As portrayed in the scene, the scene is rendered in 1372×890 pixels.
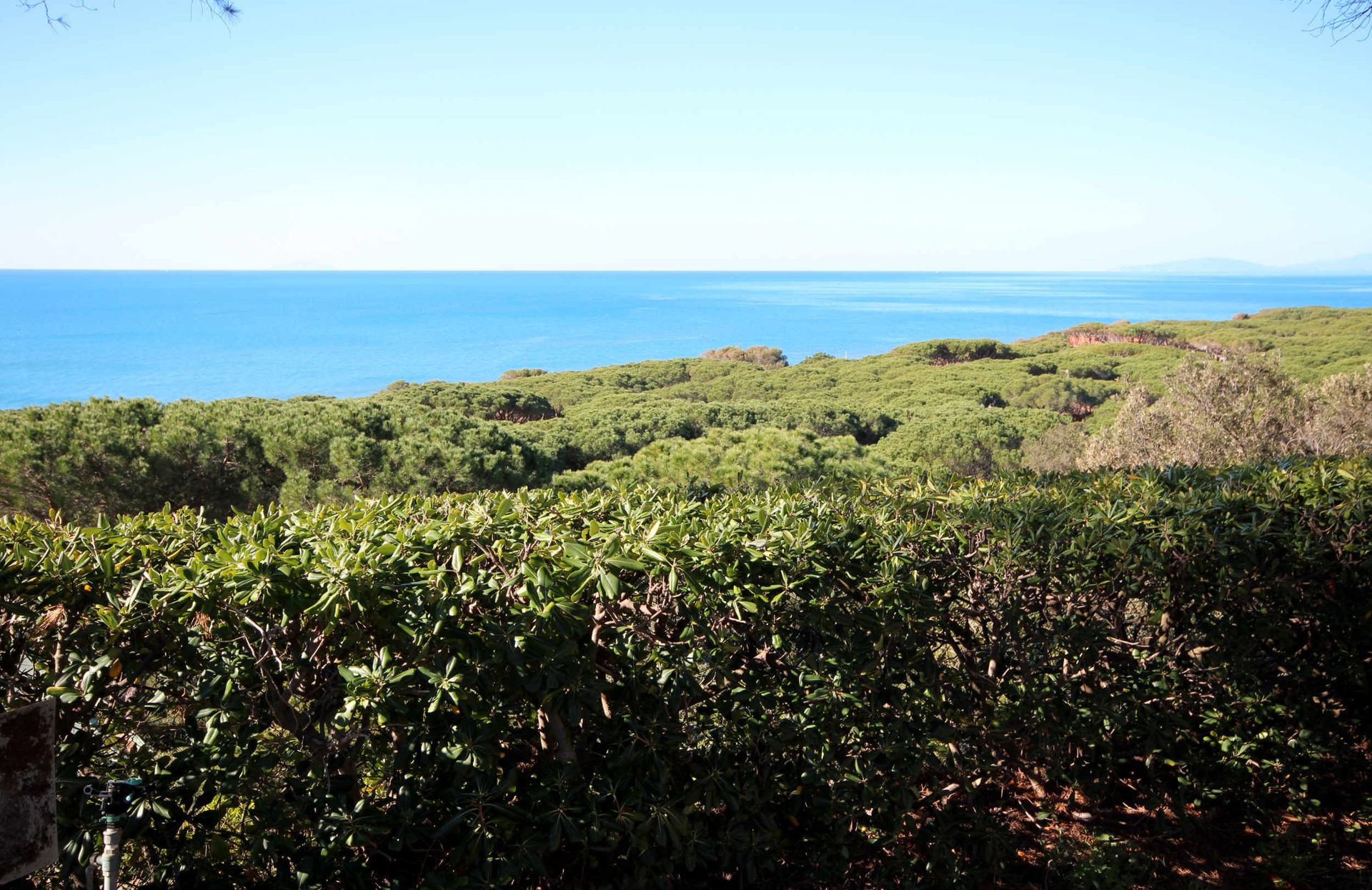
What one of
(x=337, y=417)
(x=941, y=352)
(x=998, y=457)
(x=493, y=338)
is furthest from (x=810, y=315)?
(x=337, y=417)

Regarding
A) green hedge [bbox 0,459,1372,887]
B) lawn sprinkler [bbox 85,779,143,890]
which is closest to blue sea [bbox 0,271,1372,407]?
green hedge [bbox 0,459,1372,887]

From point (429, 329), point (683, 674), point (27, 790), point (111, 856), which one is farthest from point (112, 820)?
point (429, 329)

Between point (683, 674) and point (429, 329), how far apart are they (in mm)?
105513

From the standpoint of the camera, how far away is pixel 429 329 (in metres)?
101

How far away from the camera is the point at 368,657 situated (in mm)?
2080

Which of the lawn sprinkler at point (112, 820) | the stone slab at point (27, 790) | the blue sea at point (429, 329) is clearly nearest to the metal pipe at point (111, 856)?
the lawn sprinkler at point (112, 820)

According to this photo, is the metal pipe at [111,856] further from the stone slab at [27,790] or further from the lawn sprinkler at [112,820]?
the stone slab at [27,790]

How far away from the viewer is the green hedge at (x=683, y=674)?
2.05 metres

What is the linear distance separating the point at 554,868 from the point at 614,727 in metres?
0.50

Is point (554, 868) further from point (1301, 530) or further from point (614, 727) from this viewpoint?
point (1301, 530)

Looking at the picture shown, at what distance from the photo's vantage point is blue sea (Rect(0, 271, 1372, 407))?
63.7 meters

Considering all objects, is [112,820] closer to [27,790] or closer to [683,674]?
[27,790]

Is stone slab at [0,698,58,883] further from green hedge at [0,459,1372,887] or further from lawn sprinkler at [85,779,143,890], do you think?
green hedge at [0,459,1372,887]

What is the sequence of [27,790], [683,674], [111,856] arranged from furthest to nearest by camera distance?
[683,674] → [111,856] → [27,790]
